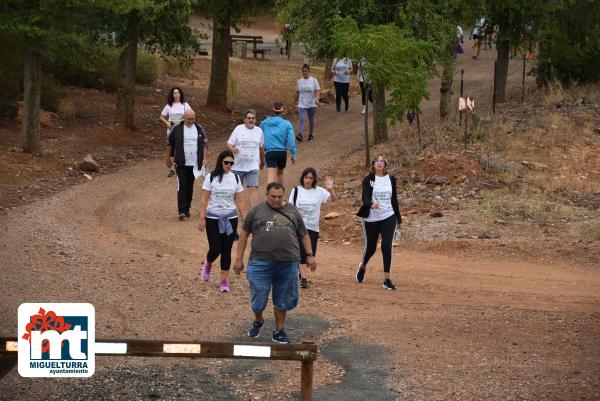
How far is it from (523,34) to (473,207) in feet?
43.2

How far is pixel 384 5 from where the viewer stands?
2541 centimetres

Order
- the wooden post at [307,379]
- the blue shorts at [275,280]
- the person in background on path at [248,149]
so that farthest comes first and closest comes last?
the person in background on path at [248,149]
the blue shorts at [275,280]
the wooden post at [307,379]

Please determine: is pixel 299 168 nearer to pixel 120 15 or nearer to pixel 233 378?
pixel 120 15

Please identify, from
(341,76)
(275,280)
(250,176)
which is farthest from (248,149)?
(341,76)

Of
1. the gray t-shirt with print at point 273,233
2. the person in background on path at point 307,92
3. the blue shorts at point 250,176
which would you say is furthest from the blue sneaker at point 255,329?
the person in background on path at point 307,92

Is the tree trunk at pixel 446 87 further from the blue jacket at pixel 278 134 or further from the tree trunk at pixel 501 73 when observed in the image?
the blue jacket at pixel 278 134

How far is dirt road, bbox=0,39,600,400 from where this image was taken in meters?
11.4

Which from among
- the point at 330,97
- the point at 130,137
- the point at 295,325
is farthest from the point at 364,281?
the point at 330,97

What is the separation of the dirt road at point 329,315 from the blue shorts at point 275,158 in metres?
1.59

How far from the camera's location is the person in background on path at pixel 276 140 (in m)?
18.6

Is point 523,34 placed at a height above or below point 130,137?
above

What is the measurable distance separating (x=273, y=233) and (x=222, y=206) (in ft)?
7.92

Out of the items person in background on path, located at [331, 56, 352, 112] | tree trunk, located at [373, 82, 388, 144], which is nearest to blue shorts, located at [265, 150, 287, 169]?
tree trunk, located at [373, 82, 388, 144]

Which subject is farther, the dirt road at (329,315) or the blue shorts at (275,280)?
the blue shorts at (275,280)
